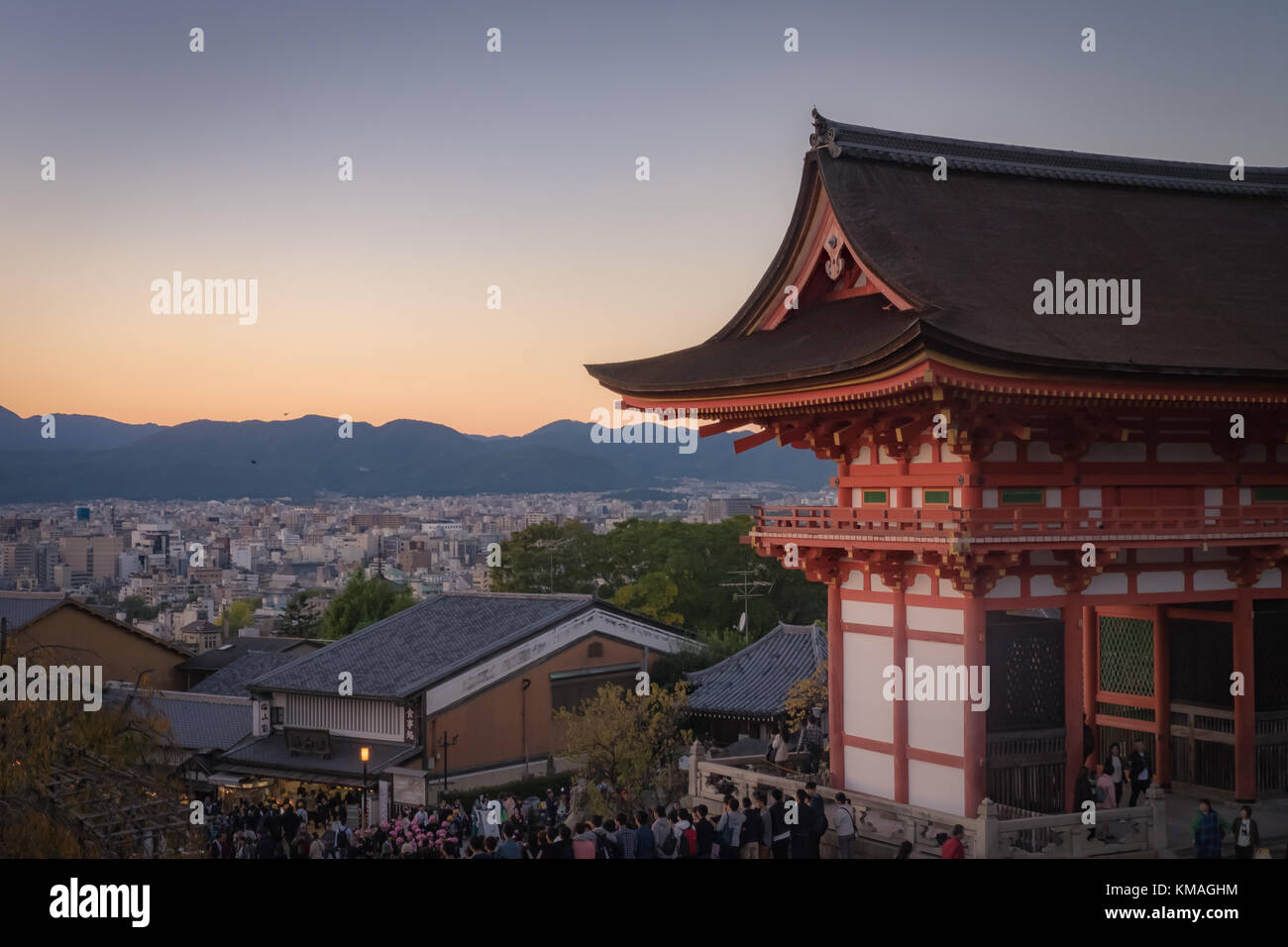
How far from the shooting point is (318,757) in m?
40.9

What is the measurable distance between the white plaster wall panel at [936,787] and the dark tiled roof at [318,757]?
22.0 metres

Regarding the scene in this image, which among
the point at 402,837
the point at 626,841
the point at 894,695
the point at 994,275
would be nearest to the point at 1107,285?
the point at 994,275

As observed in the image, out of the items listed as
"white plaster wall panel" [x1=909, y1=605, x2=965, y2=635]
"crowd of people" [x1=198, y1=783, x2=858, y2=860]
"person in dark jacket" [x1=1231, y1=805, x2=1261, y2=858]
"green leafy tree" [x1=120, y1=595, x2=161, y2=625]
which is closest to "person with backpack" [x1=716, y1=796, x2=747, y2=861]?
"crowd of people" [x1=198, y1=783, x2=858, y2=860]

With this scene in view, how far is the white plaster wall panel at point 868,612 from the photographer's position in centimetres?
2025

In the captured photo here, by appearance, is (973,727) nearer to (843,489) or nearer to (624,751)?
(843,489)

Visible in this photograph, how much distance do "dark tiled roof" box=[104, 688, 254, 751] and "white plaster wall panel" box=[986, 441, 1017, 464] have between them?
3340 centimetres

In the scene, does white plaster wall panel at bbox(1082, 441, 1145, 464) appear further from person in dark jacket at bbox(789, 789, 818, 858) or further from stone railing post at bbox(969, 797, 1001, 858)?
person in dark jacket at bbox(789, 789, 818, 858)

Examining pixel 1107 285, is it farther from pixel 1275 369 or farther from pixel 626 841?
pixel 626 841

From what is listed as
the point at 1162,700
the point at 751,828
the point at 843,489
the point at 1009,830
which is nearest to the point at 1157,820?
the point at 1009,830

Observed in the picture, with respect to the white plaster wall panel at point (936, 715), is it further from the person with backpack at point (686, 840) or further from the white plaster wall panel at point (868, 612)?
the person with backpack at point (686, 840)

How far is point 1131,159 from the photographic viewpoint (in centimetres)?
2431

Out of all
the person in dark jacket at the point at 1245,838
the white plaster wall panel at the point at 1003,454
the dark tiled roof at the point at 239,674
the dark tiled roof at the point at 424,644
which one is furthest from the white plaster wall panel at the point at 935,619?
the dark tiled roof at the point at 239,674

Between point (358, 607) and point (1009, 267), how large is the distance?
62659 millimetres

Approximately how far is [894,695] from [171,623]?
134m
